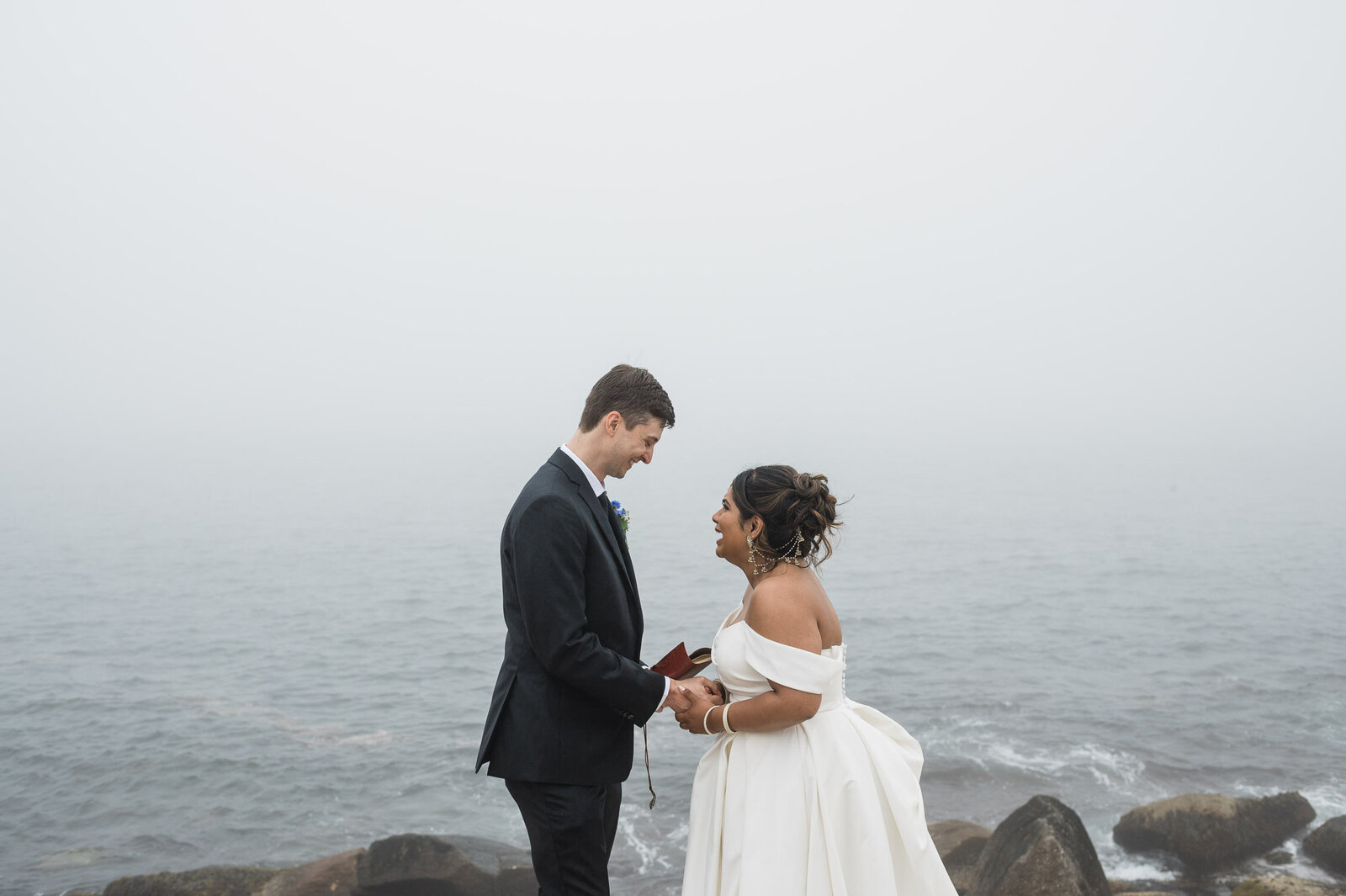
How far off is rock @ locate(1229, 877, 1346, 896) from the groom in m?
7.72

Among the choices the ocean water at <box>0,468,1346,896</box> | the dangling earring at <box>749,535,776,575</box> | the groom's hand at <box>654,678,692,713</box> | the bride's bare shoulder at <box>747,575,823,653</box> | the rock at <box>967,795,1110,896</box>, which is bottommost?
the ocean water at <box>0,468,1346,896</box>

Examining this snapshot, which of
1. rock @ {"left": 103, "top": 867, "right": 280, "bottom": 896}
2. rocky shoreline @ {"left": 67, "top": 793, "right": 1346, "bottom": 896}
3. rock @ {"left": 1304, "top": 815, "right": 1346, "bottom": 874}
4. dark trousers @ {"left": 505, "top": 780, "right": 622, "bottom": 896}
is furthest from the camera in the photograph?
rock @ {"left": 1304, "top": 815, "right": 1346, "bottom": 874}

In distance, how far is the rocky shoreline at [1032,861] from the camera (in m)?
8.32

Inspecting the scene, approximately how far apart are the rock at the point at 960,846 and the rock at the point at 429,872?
4.30 meters

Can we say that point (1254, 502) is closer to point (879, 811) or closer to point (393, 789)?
point (393, 789)

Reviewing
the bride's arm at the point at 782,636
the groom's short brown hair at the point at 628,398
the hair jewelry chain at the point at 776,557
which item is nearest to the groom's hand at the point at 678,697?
the bride's arm at the point at 782,636

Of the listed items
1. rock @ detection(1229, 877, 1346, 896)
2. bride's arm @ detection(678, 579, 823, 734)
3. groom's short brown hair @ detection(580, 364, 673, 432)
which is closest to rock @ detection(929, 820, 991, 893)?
rock @ detection(1229, 877, 1346, 896)

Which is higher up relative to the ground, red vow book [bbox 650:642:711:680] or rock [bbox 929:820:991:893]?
red vow book [bbox 650:642:711:680]

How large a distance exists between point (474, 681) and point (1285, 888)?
18.9m

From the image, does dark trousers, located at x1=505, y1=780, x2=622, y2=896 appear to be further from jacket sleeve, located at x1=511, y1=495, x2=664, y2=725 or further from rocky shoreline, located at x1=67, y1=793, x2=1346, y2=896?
rocky shoreline, located at x1=67, y1=793, x2=1346, y2=896

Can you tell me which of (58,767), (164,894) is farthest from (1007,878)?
(58,767)

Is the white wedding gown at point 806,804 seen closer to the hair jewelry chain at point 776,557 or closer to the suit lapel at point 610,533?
the hair jewelry chain at point 776,557

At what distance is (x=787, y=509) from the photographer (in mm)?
4168

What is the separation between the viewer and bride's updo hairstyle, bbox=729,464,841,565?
417 centimetres
